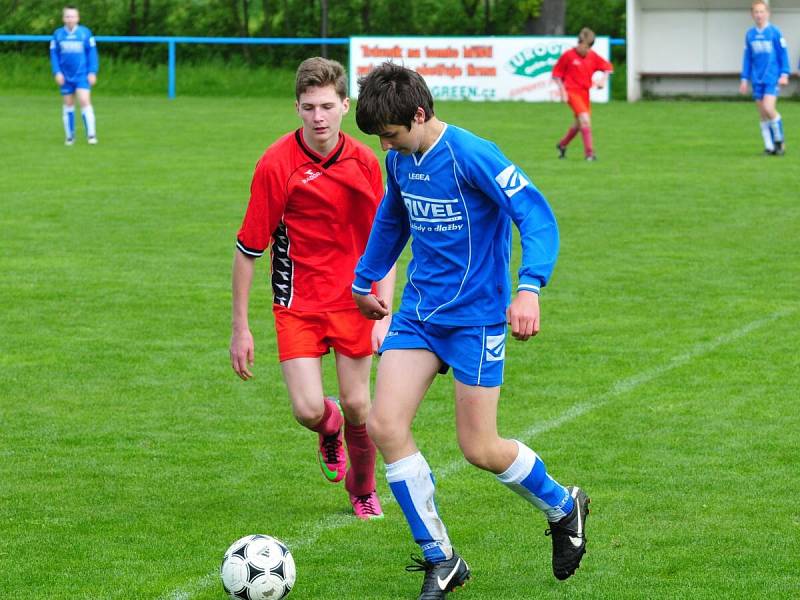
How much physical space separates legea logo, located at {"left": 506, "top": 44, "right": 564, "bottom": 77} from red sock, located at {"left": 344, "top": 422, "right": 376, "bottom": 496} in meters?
27.5

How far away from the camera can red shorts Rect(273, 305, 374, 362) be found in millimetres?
6172

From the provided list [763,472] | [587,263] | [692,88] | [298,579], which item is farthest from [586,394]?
[692,88]

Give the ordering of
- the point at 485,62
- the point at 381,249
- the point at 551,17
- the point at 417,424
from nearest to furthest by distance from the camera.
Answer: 1. the point at 381,249
2. the point at 417,424
3. the point at 485,62
4. the point at 551,17

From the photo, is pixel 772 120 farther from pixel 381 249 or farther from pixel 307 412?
pixel 381 249

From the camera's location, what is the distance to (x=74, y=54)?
80.3ft

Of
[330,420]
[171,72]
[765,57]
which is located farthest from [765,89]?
[171,72]

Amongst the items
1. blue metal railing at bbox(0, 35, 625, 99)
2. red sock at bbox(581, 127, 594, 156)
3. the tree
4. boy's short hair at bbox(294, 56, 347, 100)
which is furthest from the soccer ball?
the tree

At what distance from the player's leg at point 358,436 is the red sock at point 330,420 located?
3.9 inches

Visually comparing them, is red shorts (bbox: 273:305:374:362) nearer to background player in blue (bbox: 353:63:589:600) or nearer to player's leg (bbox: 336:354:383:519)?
player's leg (bbox: 336:354:383:519)

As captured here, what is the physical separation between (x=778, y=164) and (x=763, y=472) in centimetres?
1409

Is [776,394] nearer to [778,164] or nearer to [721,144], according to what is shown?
[778,164]

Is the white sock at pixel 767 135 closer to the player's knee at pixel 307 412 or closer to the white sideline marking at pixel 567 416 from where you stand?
the white sideline marking at pixel 567 416

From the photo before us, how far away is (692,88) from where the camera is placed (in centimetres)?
3509

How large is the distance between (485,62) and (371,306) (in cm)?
2856
